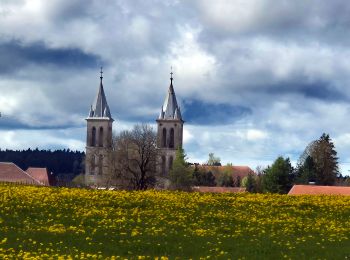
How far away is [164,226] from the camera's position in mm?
25344

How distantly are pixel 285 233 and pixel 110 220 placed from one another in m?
6.74

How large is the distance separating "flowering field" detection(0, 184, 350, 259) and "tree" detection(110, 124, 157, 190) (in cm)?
4070

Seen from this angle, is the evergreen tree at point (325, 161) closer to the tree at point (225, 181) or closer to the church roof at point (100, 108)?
the tree at point (225, 181)

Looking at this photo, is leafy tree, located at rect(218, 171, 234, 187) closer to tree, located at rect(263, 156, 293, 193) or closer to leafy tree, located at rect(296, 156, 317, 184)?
leafy tree, located at rect(296, 156, 317, 184)

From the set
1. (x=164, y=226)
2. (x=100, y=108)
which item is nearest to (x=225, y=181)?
(x=100, y=108)

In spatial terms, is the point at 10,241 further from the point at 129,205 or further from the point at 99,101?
the point at 99,101

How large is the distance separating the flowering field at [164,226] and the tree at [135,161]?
40705 mm

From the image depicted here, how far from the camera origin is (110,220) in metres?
25.7

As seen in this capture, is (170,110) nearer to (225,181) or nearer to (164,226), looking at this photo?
(225,181)

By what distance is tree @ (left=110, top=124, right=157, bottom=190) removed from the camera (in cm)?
7880

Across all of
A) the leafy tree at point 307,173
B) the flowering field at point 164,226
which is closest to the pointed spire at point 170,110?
the leafy tree at point 307,173

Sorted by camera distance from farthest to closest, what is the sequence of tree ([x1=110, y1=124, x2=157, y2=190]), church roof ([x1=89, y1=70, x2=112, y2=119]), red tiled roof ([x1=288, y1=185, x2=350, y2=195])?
church roof ([x1=89, y1=70, x2=112, y2=119])
tree ([x1=110, y1=124, x2=157, y2=190])
red tiled roof ([x1=288, y1=185, x2=350, y2=195])

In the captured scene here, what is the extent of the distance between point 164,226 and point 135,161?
54.8 meters

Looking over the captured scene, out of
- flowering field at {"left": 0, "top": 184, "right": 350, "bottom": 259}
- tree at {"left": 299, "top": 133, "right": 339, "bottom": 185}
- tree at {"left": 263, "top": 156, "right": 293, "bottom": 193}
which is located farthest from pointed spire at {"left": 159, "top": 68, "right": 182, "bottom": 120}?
flowering field at {"left": 0, "top": 184, "right": 350, "bottom": 259}
